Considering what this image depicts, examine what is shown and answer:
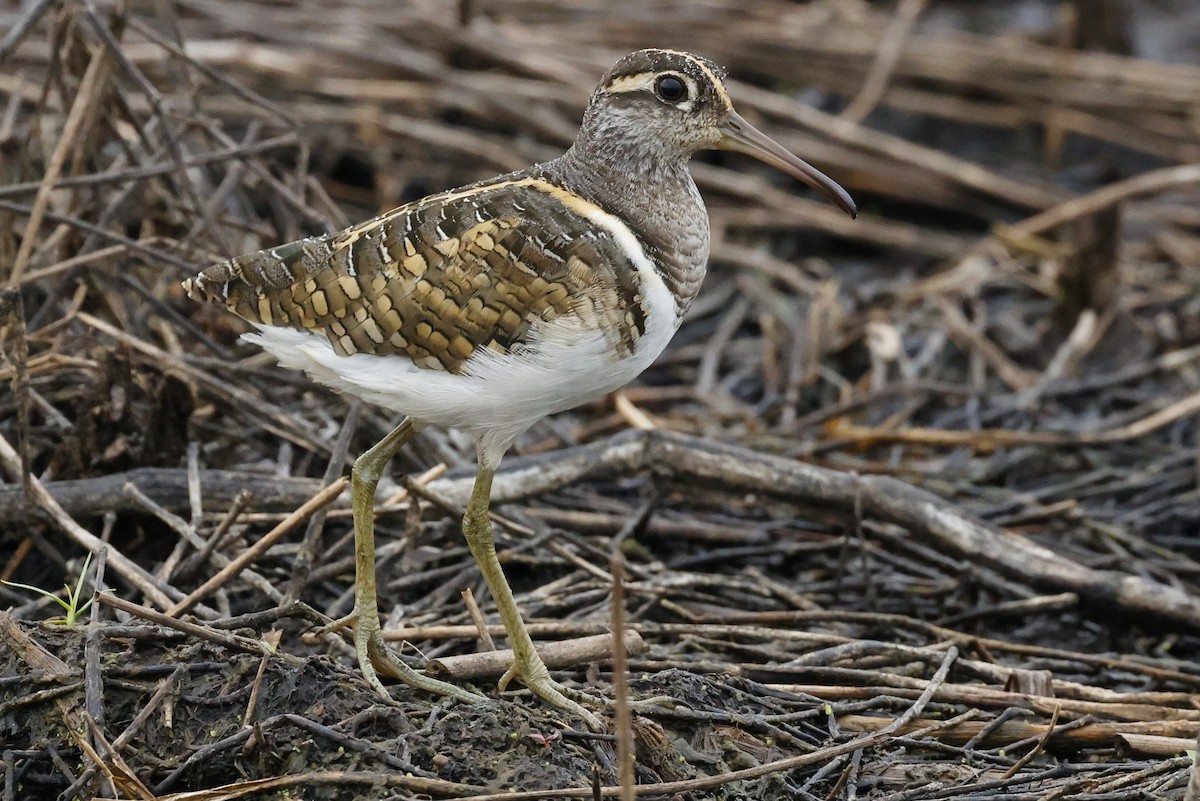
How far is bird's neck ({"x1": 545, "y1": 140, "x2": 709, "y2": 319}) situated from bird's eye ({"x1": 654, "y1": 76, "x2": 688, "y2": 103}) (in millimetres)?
182

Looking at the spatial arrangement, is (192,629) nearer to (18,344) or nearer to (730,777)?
(18,344)

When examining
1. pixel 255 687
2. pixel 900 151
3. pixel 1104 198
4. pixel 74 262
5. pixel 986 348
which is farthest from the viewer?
pixel 900 151

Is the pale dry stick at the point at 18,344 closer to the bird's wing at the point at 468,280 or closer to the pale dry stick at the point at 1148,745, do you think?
the bird's wing at the point at 468,280

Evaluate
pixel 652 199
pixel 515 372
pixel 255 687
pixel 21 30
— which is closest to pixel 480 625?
pixel 255 687

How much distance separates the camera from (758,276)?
852 centimetres

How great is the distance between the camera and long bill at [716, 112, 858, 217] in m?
4.52

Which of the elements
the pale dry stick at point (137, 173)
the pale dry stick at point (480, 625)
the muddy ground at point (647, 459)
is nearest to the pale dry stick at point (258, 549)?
the muddy ground at point (647, 459)

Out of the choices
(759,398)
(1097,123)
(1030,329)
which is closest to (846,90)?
(1097,123)

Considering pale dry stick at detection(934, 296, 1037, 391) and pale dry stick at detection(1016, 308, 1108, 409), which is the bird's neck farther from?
pale dry stick at detection(934, 296, 1037, 391)

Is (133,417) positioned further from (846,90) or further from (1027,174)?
(1027,174)

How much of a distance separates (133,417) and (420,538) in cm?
110

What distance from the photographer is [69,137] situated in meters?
5.60

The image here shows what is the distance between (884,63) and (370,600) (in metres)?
6.57

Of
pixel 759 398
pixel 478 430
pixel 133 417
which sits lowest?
pixel 759 398
